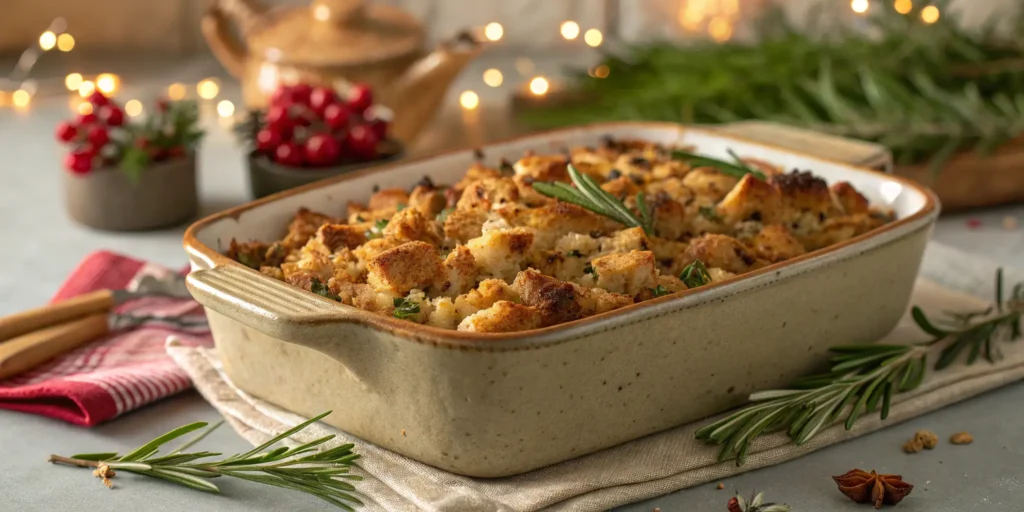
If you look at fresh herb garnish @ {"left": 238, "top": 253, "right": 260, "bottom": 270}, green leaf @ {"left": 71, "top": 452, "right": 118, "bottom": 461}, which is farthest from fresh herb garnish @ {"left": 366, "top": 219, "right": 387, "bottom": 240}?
green leaf @ {"left": 71, "top": 452, "right": 118, "bottom": 461}

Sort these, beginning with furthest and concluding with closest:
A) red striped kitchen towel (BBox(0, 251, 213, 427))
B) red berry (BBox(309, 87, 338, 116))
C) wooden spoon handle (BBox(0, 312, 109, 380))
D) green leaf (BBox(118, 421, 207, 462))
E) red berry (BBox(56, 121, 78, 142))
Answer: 1. red berry (BBox(309, 87, 338, 116))
2. red berry (BBox(56, 121, 78, 142))
3. wooden spoon handle (BBox(0, 312, 109, 380))
4. red striped kitchen towel (BBox(0, 251, 213, 427))
5. green leaf (BBox(118, 421, 207, 462))

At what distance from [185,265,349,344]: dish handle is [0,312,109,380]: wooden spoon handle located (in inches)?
21.2

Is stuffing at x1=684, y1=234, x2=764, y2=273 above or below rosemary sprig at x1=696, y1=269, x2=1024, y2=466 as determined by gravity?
above

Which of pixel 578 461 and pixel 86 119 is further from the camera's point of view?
pixel 86 119

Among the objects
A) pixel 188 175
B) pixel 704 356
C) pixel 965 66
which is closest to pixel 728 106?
pixel 965 66

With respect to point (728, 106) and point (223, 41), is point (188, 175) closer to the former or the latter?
point (223, 41)

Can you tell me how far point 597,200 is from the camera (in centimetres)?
198

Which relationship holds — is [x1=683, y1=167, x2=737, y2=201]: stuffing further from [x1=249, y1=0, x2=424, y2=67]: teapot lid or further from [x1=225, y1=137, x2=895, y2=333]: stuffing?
[x1=249, y1=0, x2=424, y2=67]: teapot lid

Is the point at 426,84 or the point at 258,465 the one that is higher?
the point at 426,84

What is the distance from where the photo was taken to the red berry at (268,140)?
9.70 ft

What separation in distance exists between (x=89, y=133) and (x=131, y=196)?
18cm

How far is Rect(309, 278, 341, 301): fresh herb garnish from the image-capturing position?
177 centimetres

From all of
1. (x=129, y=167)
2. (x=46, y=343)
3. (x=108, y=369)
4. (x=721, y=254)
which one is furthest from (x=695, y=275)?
(x=129, y=167)

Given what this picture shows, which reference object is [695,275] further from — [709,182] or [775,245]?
[709,182]
